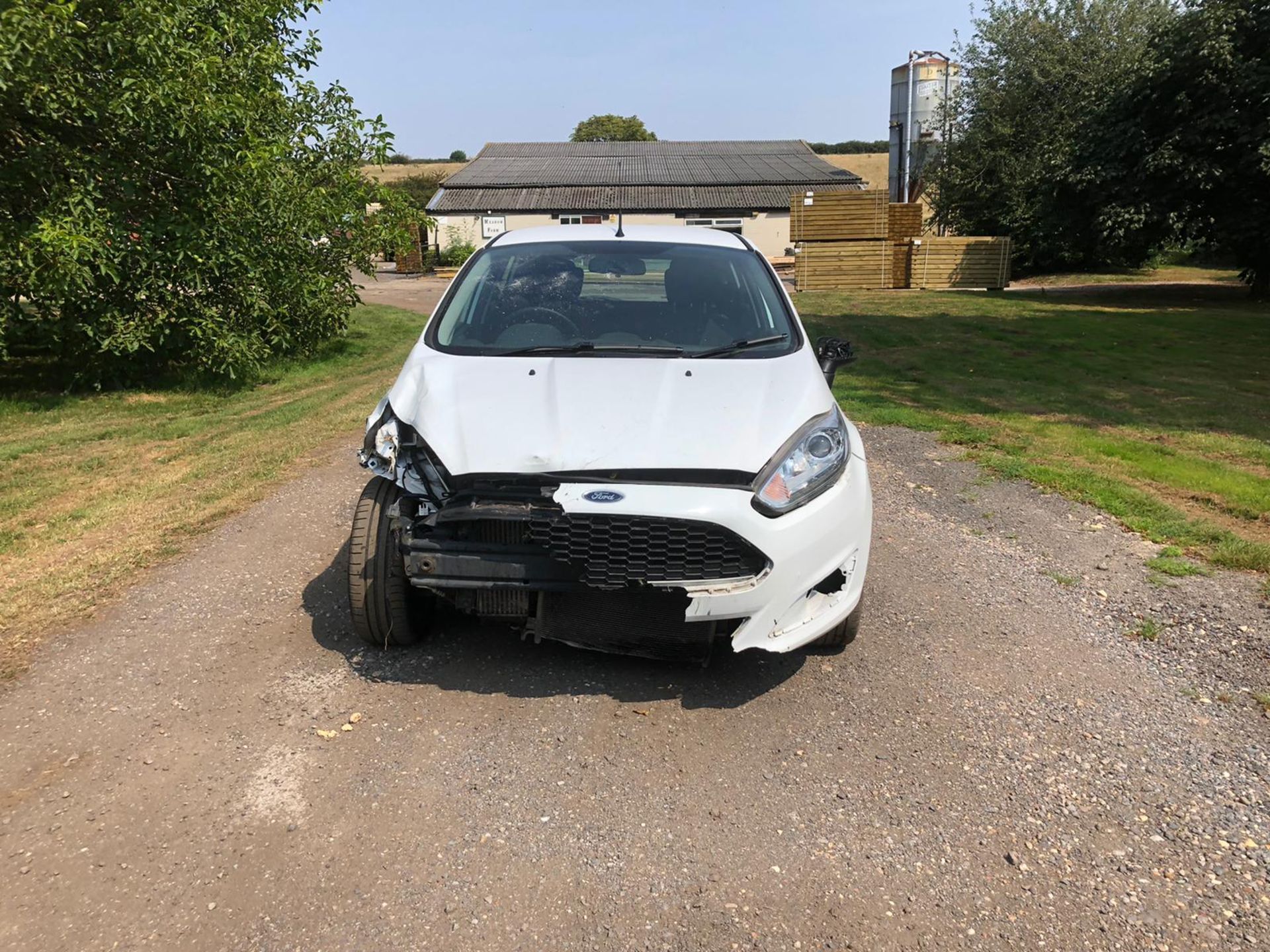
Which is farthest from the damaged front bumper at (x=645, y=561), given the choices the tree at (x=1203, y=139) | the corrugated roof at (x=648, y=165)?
the corrugated roof at (x=648, y=165)

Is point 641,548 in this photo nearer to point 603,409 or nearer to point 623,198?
point 603,409

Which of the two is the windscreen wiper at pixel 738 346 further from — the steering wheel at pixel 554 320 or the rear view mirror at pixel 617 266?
the rear view mirror at pixel 617 266

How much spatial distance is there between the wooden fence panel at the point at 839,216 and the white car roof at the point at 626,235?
23.0m

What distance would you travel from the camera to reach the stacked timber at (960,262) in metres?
26.2

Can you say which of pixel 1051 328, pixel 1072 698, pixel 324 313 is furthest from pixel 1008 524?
pixel 1051 328

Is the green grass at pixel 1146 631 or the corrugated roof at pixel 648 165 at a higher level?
the corrugated roof at pixel 648 165

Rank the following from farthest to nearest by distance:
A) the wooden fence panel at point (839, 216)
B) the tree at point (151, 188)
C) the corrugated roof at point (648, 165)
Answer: the corrugated roof at point (648, 165), the wooden fence panel at point (839, 216), the tree at point (151, 188)

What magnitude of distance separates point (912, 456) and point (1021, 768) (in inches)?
173

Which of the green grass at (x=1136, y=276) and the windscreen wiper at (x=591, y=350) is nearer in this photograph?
the windscreen wiper at (x=591, y=350)

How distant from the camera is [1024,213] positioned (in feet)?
92.6

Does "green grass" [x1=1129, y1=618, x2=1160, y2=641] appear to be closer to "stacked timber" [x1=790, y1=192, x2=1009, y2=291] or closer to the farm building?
"stacked timber" [x1=790, y1=192, x2=1009, y2=291]

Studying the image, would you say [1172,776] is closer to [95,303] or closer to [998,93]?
[95,303]

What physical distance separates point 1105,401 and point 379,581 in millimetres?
8343

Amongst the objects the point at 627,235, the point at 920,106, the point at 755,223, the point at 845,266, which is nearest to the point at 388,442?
the point at 627,235
